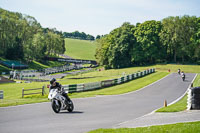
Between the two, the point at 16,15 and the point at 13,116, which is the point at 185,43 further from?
the point at 13,116

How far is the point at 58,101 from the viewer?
13.8 meters

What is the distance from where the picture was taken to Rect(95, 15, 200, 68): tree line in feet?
273

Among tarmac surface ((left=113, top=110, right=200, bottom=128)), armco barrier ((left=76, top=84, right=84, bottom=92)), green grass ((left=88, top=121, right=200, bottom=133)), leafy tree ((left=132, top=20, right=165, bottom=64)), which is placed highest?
leafy tree ((left=132, top=20, right=165, bottom=64))

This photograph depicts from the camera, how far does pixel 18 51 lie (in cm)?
9900

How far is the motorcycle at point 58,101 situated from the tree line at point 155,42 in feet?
231

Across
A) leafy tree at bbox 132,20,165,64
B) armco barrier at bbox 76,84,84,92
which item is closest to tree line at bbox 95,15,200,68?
leafy tree at bbox 132,20,165,64

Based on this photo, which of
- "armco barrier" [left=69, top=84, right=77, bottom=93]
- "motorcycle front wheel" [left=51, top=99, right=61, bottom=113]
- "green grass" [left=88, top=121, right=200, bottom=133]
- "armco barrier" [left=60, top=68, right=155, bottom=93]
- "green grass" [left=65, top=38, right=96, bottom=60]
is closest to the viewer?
"green grass" [left=88, top=121, right=200, bottom=133]

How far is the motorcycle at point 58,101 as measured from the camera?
1316cm

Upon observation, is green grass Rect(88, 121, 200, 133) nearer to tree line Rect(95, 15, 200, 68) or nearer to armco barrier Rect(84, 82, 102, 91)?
armco barrier Rect(84, 82, 102, 91)

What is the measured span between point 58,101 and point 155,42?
2939 inches

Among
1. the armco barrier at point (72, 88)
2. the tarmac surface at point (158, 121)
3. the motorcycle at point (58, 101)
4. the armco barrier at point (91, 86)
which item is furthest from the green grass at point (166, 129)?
the armco barrier at point (91, 86)

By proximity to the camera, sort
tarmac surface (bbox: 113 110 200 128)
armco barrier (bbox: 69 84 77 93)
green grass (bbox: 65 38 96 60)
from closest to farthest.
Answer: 1. tarmac surface (bbox: 113 110 200 128)
2. armco barrier (bbox: 69 84 77 93)
3. green grass (bbox: 65 38 96 60)

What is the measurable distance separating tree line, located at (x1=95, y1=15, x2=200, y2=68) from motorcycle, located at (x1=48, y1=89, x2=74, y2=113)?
231 ft

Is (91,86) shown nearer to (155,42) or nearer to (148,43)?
(148,43)
